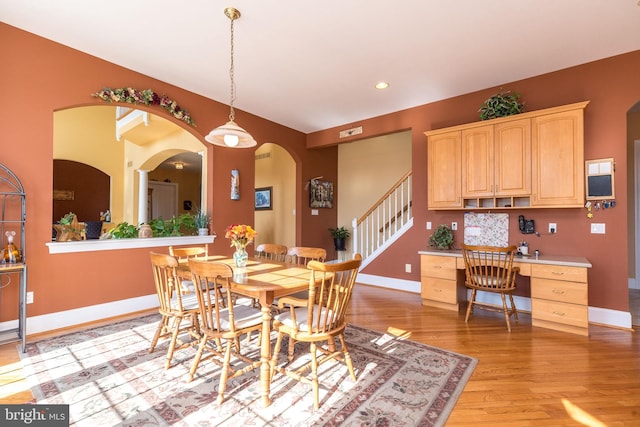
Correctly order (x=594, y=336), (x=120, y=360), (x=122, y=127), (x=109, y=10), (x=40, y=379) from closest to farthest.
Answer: (x=40, y=379)
(x=120, y=360)
(x=109, y=10)
(x=594, y=336)
(x=122, y=127)

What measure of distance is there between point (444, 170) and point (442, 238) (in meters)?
0.95

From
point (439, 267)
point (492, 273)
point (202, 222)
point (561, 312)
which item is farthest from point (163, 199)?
point (561, 312)

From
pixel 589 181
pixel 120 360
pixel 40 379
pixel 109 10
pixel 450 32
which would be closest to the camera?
pixel 40 379

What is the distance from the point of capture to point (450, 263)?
3.75m

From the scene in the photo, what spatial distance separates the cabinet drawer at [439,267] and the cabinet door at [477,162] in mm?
913

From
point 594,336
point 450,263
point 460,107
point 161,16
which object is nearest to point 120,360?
point 161,16

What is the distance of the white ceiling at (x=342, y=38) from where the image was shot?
2.54m

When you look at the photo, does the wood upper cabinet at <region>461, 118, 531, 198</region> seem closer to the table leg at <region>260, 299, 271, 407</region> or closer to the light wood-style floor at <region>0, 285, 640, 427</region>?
the light wood-style floor at <region>0, 285, 640, 427</region>

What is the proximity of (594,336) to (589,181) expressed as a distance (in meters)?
1.65

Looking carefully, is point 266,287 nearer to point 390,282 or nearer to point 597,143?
point 390,282

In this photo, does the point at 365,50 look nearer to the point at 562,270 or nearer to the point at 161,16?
the point at 161,16

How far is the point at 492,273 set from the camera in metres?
3.21

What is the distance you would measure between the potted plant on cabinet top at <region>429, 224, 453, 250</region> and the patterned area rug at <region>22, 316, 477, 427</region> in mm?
1822

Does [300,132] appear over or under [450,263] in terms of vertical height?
over
